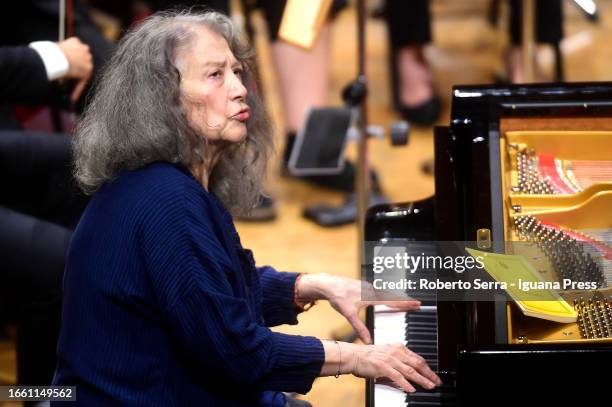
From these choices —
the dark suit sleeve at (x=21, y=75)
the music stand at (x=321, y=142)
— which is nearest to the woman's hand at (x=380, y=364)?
the music stand at (x=321, y=142)

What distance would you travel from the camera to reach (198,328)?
1.90 m

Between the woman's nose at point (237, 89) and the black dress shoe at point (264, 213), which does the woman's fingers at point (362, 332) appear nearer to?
the woman's nose at point (237, 89)

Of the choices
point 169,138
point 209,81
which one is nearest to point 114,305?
point 169,138

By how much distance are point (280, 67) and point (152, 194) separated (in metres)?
2.72

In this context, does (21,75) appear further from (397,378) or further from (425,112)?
(425,112)

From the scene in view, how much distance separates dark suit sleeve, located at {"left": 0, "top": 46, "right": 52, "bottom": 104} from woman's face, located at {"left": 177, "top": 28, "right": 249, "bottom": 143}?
1.12 meters

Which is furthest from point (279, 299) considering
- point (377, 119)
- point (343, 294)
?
point (377, 119)

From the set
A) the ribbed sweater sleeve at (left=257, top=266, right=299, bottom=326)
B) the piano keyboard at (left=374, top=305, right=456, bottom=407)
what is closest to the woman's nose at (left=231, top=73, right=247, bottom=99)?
the ribbed sweater sleeve at (left=257, top=266, right=299, bottom=326)

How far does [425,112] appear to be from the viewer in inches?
207

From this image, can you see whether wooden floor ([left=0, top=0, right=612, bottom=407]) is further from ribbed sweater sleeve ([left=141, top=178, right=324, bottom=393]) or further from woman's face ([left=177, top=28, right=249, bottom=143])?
ribbed sweater sleeve ([left=141, top=178, right=324, bottom=393])

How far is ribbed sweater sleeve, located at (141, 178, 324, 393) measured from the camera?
6.23 feet

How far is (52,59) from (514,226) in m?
1.60

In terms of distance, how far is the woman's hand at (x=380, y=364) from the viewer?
78.0 inches

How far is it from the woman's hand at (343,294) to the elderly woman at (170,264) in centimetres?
7
